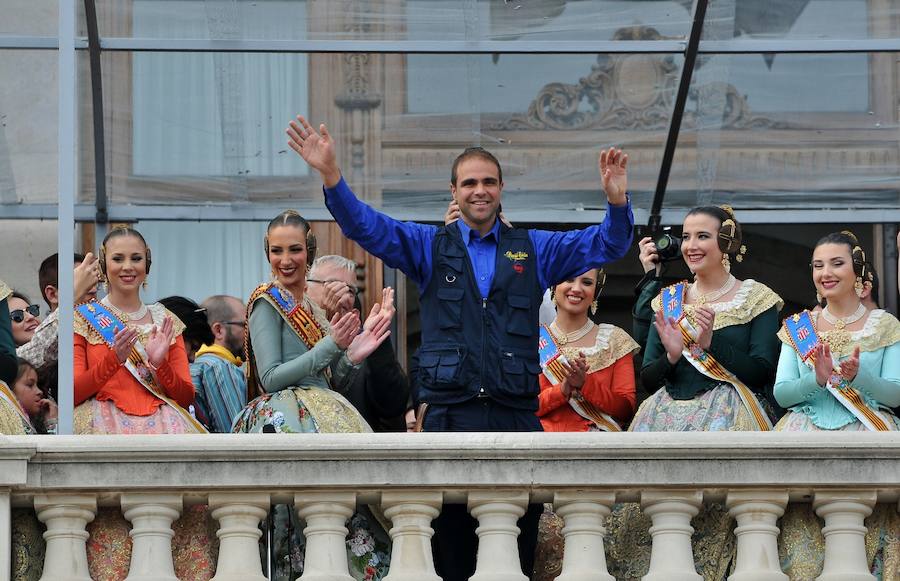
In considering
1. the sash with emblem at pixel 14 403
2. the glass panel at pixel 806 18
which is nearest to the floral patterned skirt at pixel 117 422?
the sash with emblem at pixel 14 403

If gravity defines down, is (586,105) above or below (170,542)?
above

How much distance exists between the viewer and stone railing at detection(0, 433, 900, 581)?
8.48 m

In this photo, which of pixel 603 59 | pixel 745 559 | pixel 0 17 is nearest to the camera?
pixel 745 559

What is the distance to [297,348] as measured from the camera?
9.77 meters

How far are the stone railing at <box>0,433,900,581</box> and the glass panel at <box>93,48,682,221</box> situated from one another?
3362 millimetres

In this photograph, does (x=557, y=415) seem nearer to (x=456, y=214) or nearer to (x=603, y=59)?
(x=456, y=214)

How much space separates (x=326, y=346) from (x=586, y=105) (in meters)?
2.99

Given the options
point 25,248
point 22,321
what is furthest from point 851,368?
point 25,248

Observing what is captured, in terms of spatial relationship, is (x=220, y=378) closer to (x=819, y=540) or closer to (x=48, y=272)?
(x=48, y=272)

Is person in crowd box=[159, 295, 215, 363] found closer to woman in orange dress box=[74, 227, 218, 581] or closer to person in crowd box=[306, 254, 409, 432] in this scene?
woman in orange dress box=[74, 227, 218, 581]

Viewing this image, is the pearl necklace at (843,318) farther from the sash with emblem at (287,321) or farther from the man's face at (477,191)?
the sash with emblem at (287,321)

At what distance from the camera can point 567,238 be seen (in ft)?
31.1

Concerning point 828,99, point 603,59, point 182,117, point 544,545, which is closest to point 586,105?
point 603,59

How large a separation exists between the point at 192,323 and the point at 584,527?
292cm
